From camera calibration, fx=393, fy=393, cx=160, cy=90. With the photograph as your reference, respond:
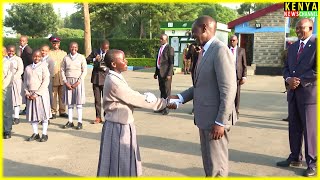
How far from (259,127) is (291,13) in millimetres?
16445

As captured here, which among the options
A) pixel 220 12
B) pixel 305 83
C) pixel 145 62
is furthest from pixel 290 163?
pixel 220 12

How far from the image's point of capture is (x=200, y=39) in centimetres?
395

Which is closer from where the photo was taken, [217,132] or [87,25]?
[217,132]

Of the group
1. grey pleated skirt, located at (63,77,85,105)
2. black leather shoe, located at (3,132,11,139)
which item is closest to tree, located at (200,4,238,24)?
grey pleated skirt, located at (63,77,85,105)

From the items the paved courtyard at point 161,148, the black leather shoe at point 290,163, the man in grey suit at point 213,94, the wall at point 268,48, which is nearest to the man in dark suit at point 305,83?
the black leather shoe at point 290,163

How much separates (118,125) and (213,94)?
1057 mm

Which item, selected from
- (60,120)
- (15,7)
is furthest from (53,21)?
(60,120)

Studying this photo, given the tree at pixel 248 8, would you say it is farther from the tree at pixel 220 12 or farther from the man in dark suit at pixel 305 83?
the man in dark suit at pixel 305 83

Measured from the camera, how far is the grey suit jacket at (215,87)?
12.4 feet

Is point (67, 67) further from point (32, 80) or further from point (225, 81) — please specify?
point (225, 81)

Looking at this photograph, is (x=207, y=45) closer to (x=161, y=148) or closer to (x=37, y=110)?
(x=161, y=148)

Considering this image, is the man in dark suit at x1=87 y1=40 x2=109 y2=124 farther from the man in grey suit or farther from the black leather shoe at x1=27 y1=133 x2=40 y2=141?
the man in grey suit

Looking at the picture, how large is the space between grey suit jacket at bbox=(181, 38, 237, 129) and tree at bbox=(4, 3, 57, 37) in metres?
45.4

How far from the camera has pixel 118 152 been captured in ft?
13.5
